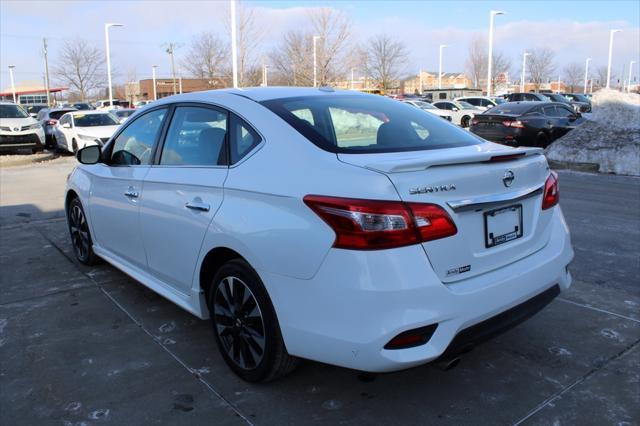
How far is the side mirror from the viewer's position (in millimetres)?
4695

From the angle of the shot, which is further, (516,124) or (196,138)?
(516,124)

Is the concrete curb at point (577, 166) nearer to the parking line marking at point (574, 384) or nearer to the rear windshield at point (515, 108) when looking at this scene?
the rear windshield at point (515, 108)

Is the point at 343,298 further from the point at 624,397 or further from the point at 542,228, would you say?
the point at 624,397

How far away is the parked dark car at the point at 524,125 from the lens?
15477 millimetres

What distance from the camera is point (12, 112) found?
723 inches

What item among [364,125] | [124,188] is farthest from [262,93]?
[124,188]

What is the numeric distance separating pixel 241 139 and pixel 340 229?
3.35 ft

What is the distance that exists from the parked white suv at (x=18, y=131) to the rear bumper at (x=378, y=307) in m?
17.6

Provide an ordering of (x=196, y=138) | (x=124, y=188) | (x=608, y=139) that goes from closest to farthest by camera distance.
→ 1. (x=196, y=138)
2. (x=124, y=188)
3. (x=608, y=139)

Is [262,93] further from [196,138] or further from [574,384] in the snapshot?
[574,384]

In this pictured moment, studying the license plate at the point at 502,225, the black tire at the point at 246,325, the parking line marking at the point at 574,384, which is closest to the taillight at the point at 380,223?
the license plate at the point at 502,225

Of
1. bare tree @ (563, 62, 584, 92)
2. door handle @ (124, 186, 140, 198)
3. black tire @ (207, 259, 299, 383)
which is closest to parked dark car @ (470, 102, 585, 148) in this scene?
door handle @ (124, 186, 140, 198)

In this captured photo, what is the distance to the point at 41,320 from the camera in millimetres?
4094

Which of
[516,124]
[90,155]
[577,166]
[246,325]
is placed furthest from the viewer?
[516,124]
